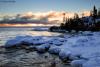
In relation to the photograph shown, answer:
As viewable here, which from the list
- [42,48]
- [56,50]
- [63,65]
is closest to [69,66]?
[63,65]

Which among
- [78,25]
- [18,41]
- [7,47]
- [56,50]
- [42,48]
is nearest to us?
[56,50]

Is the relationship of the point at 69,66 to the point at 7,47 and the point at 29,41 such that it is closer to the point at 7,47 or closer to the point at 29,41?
the point at 7,47

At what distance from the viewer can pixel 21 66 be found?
56.6 ft

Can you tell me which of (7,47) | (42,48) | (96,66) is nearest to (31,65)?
(96,66)

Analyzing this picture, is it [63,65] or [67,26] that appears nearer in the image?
[63,65]

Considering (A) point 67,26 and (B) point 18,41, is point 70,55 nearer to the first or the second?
(B) point 18,41

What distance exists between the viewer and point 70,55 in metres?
19.1

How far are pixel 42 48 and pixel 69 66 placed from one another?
1154 cm

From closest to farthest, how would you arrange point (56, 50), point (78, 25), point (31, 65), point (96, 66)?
1. point (96, 66)
2. point (31, 65)
3. point (56, 50)
4. point (78, 25)

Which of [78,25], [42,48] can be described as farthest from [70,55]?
[78,25]

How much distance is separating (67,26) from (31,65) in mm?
89885

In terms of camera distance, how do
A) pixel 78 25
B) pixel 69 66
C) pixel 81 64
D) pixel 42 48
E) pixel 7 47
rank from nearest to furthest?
pixel 81 64, pixel 69 66, pixel 42 48, pixel 7 47, pixel 78 25

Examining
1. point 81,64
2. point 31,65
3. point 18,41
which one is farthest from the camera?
point 18,41

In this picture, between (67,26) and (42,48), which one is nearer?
(42,48)
